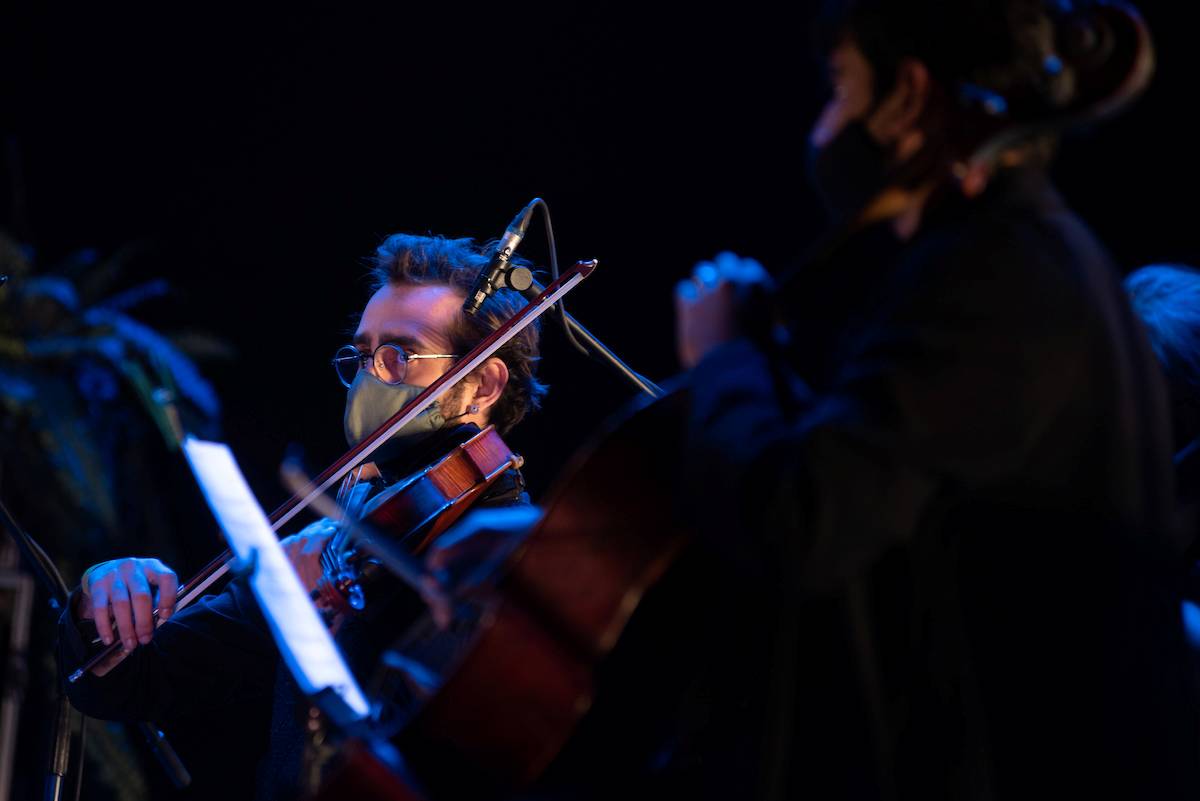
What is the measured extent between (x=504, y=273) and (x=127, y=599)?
973 millimetres

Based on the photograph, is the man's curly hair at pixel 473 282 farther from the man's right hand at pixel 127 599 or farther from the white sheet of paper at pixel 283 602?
the white sheet of paper at pixel 283 602

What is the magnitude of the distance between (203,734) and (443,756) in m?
2.34

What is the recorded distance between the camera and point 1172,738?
3.97ft

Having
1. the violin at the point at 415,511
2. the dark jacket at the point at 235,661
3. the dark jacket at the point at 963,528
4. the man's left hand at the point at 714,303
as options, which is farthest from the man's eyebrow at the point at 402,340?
the dark jacket at the point at 963,528

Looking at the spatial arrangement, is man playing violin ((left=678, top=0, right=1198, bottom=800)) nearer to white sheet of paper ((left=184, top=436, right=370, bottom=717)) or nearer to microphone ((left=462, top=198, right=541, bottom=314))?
white sheet of paper ((left=184, top=436, right=370, bottom=717))

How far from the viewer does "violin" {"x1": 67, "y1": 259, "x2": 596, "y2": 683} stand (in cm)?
224

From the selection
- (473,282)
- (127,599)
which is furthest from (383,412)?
(127,599)

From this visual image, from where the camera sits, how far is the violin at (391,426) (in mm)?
2242

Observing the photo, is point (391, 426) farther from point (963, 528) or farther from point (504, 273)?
point (963, 528)

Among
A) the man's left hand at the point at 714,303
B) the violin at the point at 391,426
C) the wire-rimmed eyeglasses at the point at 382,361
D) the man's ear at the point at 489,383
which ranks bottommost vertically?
the man's ear at the point at 489,383

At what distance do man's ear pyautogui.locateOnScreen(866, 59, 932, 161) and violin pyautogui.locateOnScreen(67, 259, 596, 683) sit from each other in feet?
3.33

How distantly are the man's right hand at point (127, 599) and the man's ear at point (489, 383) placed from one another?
0.79m

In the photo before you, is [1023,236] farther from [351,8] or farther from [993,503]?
[351,8]

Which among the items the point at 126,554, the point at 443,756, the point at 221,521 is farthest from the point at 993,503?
the point at 126,554
